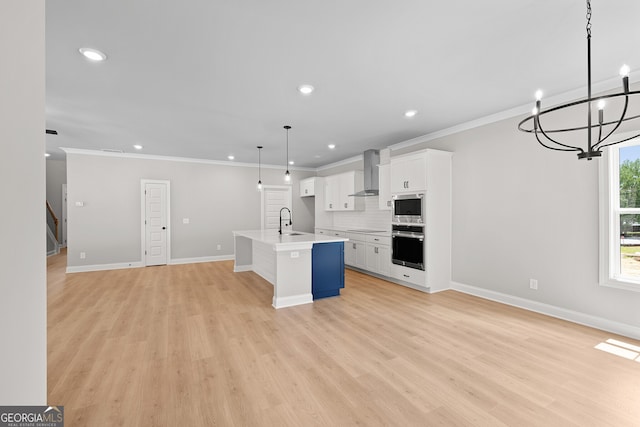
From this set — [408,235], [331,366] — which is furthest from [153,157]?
[331,366]

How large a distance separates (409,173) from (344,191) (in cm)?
226

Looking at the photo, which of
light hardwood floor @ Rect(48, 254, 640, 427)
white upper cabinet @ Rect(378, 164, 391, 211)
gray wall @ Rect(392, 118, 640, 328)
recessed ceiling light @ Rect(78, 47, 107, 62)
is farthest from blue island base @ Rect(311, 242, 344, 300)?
recessed ceiling light @ Rect(78, 47, 107, 62)

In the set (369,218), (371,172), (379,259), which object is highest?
(371,172)

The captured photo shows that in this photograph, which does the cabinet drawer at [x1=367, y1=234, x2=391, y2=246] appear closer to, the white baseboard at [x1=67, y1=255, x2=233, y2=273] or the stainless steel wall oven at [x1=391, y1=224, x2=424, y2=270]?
the stainless steel wall oven at [x1=391, y1=224, x2=424, y2=270]

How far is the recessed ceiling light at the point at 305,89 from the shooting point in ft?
10.1

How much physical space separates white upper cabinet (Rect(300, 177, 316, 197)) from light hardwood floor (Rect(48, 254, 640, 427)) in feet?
14.0

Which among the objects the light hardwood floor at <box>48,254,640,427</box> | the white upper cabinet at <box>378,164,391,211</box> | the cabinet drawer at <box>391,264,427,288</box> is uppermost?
the white upper cabinet at <box>378,164,391,211</box>

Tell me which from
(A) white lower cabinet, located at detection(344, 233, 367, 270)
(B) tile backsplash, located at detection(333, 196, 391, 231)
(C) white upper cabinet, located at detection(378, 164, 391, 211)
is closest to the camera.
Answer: (C) white upper cabinet, located at detection(378, 164, 391, 211)

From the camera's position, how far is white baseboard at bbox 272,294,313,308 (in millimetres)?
3810

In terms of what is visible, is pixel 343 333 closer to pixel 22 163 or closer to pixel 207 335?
pixel 207 335

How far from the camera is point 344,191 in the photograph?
267 inches

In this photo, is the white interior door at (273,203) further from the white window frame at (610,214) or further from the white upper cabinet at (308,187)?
the white window frame at (610,214)

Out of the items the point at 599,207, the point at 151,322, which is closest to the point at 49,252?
the point at 151,322

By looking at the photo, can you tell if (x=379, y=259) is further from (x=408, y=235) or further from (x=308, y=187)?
(x=308, y=187)
